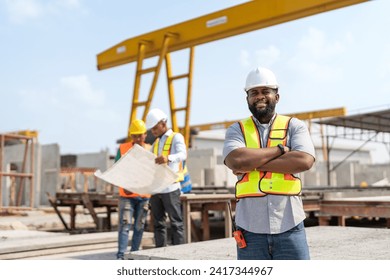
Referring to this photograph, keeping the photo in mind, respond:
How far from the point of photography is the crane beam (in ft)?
35.0

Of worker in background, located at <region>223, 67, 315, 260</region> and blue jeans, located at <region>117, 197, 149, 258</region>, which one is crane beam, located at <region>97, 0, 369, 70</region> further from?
worker in background, located at <region>223, 67, 315, 260</region>

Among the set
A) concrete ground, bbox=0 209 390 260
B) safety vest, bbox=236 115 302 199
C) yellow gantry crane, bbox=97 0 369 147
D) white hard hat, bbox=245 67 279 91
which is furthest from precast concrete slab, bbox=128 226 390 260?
yellow gantry crane, bbox=97 0 369 147

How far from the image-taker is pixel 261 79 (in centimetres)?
249

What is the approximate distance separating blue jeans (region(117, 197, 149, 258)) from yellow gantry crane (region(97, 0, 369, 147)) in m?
6.85

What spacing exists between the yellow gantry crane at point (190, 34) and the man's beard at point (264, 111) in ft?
27.8

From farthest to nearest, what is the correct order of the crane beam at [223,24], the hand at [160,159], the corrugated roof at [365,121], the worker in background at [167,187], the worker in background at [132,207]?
the corrugated roof at [365,121], the crane beam at [223,24], the worker in background at [167,187], the worker in background at [132,207], the hand at [160,159]

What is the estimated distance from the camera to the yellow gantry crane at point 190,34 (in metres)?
10.9

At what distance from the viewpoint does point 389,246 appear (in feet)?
14.5

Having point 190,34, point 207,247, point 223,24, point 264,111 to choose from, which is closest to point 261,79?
point 264,111

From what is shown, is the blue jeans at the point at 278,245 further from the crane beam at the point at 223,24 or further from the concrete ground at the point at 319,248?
the crane beam at the point at 223,24

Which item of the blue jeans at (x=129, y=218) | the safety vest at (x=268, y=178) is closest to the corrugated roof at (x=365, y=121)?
the blue jeans at (x=129, y=218)
